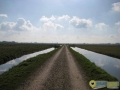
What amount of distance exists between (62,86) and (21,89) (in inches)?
123

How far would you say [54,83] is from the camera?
455 inches

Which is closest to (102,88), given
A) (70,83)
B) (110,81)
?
(110,81)

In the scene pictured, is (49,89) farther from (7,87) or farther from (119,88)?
(119,88)

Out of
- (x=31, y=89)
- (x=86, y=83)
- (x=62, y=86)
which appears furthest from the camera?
(x=86, y=83)

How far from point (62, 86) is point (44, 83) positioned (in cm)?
161

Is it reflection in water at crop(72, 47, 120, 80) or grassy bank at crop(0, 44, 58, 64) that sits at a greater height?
grassy bank at crop(0, 44, 58, 64)

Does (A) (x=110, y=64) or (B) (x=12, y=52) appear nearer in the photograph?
(A) (x=110, y=64)

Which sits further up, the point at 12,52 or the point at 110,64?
the point at 12,52

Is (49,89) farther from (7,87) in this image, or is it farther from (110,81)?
(110,81)

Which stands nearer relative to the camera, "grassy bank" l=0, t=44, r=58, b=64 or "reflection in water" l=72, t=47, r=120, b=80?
"reflection in water" l=72, t=47, r=120, b=80

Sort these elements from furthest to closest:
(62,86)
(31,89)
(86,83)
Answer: (86,83) < (62,86) < (31,89)

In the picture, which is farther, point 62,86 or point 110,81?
point 110,81

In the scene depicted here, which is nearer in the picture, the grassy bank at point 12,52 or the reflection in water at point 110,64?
the reflection in water at point 110,64

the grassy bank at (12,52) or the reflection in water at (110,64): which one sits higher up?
the grassy bank at (12,52)
